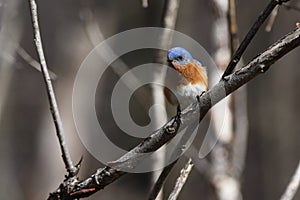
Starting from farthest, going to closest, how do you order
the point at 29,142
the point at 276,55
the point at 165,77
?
the point at 29,142
the point at 165,77
the point at 276,55

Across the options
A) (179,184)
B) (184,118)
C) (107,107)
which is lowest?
(179,184)

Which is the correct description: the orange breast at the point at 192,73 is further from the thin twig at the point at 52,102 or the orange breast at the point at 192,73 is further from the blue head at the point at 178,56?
the thin twig at the point at 52,102

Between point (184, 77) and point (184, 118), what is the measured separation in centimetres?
43

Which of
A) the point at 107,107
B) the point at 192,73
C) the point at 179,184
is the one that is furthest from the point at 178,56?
the point at 107,107

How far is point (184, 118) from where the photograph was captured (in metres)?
1.10

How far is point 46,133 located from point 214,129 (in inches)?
114

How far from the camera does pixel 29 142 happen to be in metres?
5.44

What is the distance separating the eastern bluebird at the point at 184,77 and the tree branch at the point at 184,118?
0.36 meters

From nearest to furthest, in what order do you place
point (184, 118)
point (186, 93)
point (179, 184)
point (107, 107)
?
point (184, 118)
point (179, 184)
point (186, 93)
point (107, 107)

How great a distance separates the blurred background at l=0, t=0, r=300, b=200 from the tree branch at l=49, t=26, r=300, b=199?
3.72m

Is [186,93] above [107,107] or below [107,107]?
below

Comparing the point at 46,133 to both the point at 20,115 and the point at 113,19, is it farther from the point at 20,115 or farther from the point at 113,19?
the point at 113,19

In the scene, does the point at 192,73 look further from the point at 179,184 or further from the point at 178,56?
the point at 179,184

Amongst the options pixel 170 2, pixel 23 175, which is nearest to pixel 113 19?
pixel 23 175
